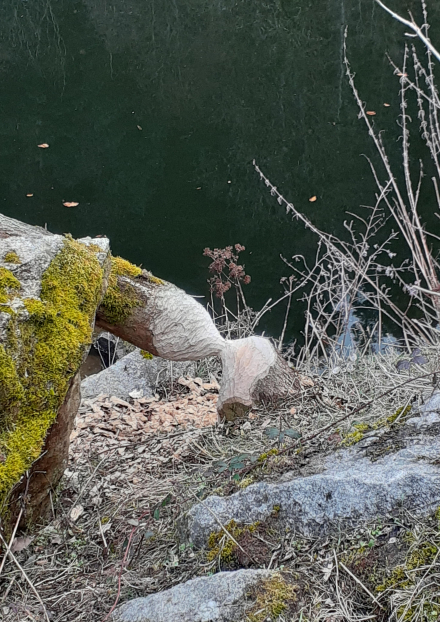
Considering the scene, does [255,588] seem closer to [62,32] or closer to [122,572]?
[122,572]

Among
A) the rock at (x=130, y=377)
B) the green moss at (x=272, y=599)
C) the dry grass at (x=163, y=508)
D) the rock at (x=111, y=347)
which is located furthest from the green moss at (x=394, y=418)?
the rock at (x=111, y=347)

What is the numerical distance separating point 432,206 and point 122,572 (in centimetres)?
880

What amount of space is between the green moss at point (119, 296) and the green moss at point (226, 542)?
1520 mm

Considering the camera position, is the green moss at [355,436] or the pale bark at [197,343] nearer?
the green moss at [355,436]

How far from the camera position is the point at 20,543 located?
259 cm

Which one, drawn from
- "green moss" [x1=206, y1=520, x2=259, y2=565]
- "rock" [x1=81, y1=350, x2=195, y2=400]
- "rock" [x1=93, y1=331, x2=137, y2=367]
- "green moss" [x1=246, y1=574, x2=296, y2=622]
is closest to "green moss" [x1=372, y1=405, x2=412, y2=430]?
"green moss" [x1=206, y1=520, x2=259, y2=565]

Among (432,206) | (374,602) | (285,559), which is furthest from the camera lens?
(432,206)

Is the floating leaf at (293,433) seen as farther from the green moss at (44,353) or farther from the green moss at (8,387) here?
the green moss at (8,387)

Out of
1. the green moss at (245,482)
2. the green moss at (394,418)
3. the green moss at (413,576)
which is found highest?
the green moss at (413,576)

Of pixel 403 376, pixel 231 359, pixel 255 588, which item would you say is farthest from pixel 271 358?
pixel 255 588

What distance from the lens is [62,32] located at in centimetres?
1528

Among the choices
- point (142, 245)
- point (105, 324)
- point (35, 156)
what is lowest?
point (142, 245)

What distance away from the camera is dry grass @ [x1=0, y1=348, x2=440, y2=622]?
1884mm

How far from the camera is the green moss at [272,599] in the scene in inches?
65.9
